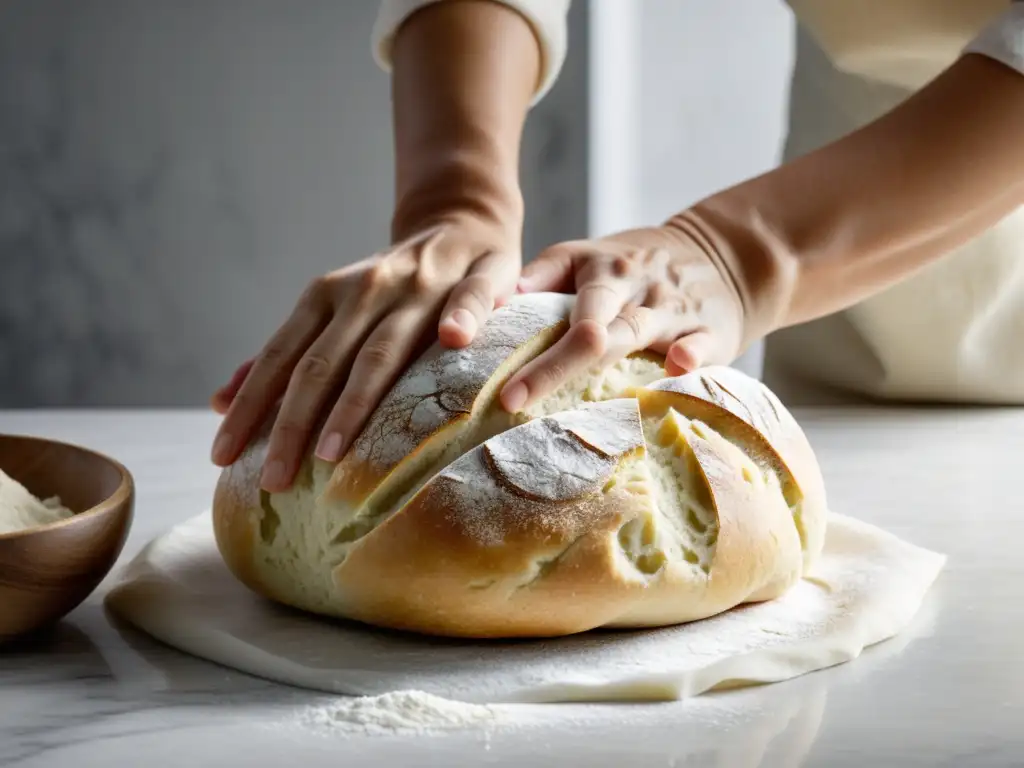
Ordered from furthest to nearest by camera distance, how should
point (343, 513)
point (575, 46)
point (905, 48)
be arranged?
point (575, 46), point (905, 48), point (343, 513)

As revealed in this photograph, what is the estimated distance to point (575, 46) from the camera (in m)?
3.28

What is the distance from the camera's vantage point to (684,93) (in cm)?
335

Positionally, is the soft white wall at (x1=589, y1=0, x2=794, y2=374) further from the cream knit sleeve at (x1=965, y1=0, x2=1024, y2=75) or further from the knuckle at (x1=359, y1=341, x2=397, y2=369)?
the knuckle at (x1=359, y1=341, x2=397, y2=369)

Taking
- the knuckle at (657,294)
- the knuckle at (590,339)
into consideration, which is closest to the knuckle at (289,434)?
the knuckle at (590,339)

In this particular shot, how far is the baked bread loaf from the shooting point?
0.97 metres

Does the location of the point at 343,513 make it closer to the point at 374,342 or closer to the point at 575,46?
the point at 374,342

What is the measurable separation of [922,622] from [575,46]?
8.09 ft

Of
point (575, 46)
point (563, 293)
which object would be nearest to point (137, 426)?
point (563, 293)

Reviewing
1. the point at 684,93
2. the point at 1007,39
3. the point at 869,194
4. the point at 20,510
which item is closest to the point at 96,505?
the point at 20,510

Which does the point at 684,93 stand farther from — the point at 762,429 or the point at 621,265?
the point at 762,429

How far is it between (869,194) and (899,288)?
0.63 metres

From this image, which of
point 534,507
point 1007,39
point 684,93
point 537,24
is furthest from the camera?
point 684,93

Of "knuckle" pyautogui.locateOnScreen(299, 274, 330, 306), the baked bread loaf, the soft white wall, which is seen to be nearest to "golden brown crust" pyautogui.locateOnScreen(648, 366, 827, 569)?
the baked bread loaf

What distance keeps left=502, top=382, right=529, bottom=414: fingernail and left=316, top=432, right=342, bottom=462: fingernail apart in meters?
0.14
